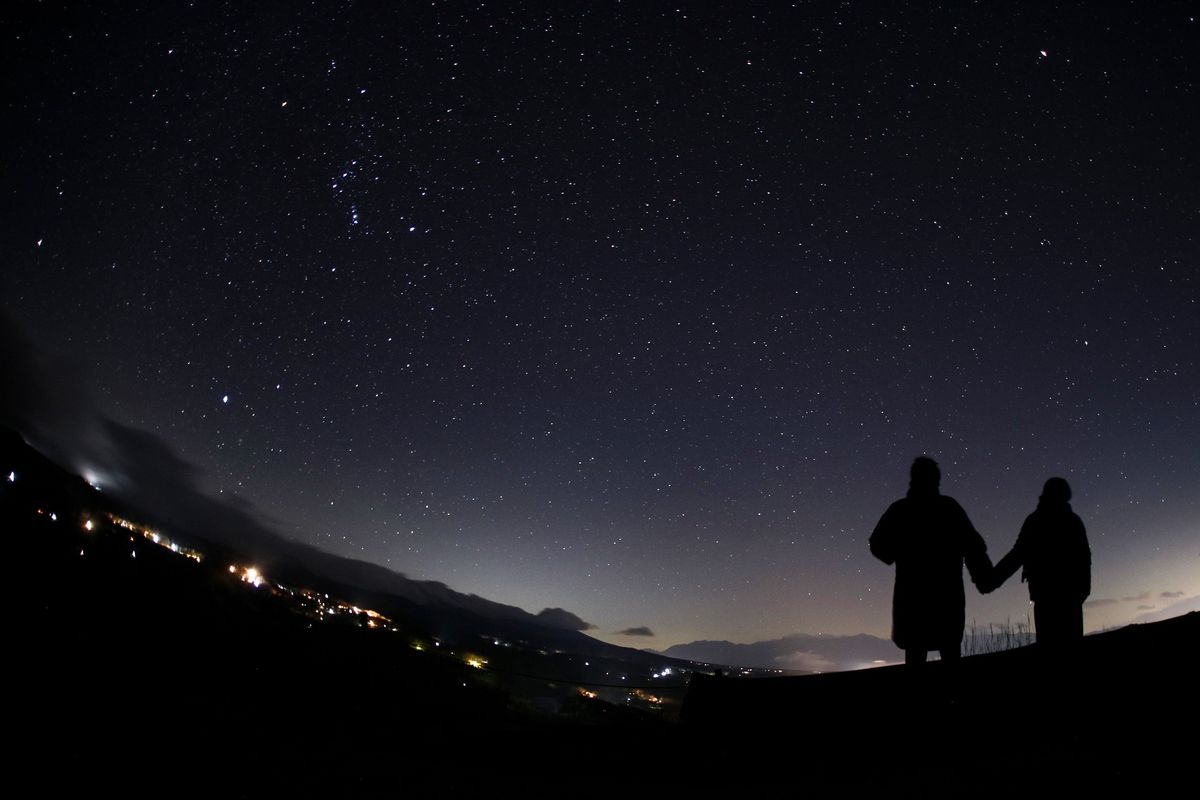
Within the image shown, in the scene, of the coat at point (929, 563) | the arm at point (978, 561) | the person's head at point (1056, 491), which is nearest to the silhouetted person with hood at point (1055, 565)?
the person's head at point (1056, 491)

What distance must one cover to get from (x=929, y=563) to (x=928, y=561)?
0.02 m

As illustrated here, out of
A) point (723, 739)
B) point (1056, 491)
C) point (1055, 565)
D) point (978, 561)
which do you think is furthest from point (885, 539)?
point (723, 739)

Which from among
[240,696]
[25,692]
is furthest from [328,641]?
[25,692]

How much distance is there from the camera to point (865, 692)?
15.3ft

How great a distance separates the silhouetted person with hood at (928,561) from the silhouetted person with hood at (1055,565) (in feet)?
2.52

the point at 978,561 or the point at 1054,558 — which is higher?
the point at 1054,558

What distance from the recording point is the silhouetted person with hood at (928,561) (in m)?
4.50

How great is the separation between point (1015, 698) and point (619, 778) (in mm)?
3037

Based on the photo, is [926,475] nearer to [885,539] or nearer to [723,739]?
[885,539]

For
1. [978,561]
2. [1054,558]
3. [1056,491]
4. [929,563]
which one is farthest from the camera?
[1056,491]

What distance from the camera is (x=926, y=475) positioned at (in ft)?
15.6

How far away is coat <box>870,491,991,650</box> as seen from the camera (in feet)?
14.7

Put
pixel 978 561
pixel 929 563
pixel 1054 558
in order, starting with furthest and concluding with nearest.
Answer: pixel 1054 558, pixel 978 561, pixel 929 563

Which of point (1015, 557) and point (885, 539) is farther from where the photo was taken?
point (1015, 557)
